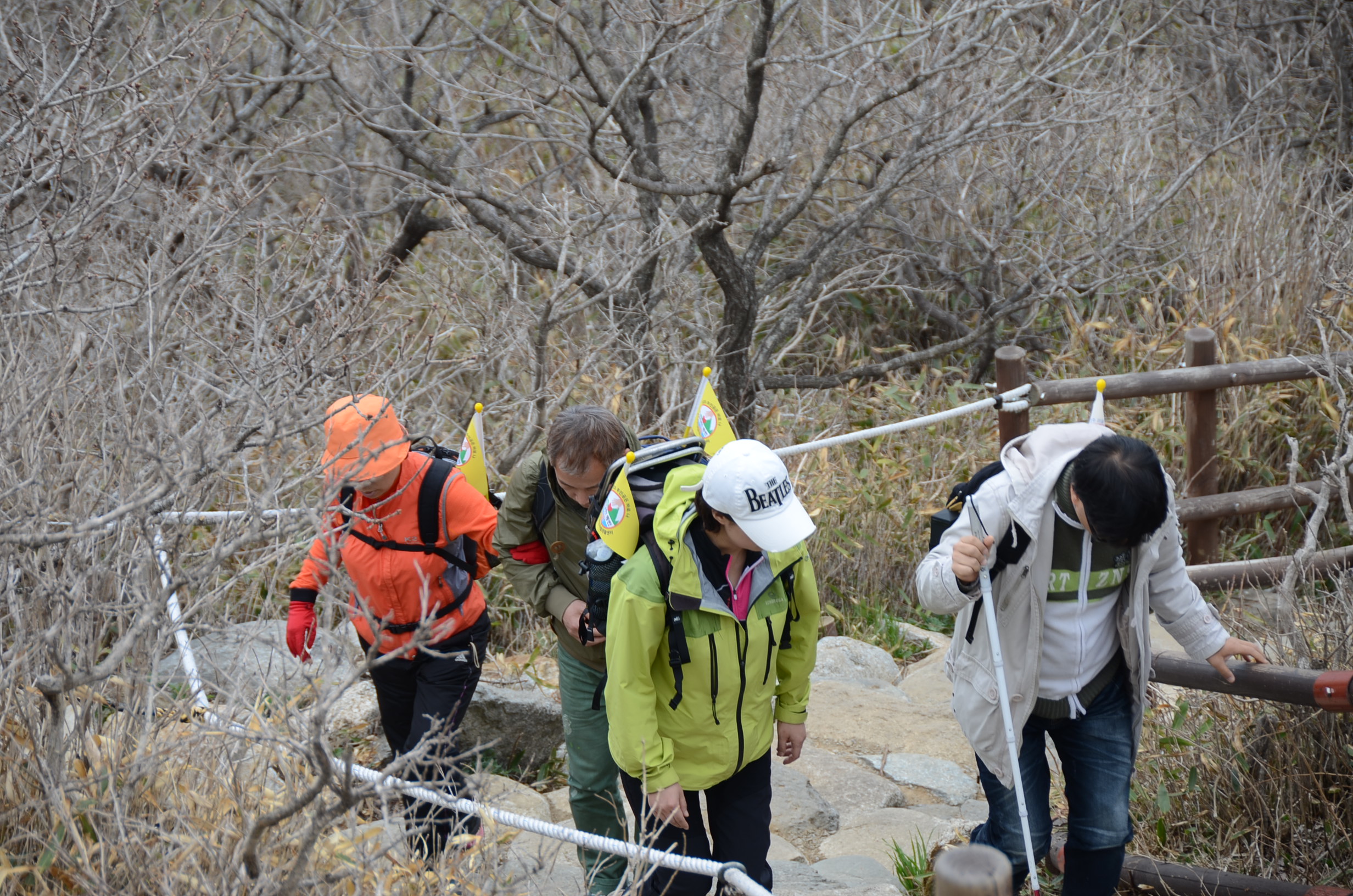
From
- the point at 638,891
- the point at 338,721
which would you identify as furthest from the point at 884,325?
the point at 638,891

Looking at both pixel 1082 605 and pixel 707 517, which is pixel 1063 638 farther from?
pixel 707 517

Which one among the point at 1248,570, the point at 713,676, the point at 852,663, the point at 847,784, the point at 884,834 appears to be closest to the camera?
the point at 713,676

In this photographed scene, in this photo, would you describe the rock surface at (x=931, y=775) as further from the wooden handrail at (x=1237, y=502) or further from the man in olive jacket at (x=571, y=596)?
the wooden handrail at (x=1237, y=502)

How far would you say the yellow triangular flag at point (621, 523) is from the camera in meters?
2.78

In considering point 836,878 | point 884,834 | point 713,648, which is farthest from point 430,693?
point 884,834

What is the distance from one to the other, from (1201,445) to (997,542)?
4.28m

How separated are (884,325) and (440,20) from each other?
413cm

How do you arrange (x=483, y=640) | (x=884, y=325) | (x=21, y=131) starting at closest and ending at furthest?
(x=483, y=640)
(x=21, y=131)
(x=884, y=325)

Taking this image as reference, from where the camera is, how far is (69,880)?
230cm

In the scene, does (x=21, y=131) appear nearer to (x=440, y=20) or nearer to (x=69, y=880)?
(x=69, y=880)

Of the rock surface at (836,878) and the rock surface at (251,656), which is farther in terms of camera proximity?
the rock surface at (251,656)

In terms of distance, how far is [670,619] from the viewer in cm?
266

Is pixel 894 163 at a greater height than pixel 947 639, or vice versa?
pixel 894 163

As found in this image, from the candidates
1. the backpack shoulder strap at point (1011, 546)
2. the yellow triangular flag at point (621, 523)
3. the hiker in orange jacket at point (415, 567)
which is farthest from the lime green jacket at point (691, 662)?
the hiker in orange jacket at point (415, 567)
